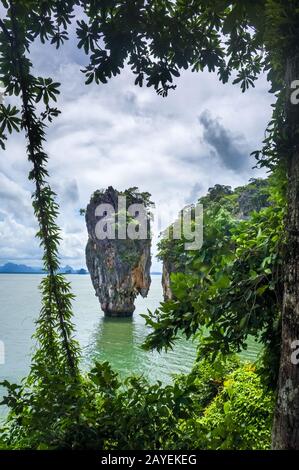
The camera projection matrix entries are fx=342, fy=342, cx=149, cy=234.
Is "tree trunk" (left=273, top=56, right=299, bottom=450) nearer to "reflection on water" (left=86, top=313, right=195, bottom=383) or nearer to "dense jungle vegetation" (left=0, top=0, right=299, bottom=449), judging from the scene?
"dense jungle vegetation" (left=0, top=0, right=299, bottom=449)

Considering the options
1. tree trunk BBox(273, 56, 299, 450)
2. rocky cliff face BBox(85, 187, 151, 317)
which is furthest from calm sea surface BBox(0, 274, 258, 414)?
tree trunk BBox(273, 56, 299, 450)

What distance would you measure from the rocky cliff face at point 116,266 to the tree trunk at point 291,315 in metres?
30.9

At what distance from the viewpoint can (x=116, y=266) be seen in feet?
110

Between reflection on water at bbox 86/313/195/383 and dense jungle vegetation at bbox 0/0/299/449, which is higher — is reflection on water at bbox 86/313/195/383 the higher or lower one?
the lower one

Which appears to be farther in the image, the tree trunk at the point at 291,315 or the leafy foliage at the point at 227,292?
the leafy foliage at the point at 227,292

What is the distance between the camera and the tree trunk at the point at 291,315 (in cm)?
216

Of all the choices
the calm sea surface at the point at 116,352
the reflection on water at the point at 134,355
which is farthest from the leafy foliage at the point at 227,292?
the reflection on water at the point at 134,355

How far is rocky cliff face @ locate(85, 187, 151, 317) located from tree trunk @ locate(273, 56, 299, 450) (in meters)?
30.9

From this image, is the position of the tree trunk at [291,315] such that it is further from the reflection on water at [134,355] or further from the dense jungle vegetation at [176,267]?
the reflection on water at [134,355]

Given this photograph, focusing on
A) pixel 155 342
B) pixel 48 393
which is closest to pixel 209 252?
pixel 155 342

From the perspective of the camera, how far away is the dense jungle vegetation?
7.50 feet

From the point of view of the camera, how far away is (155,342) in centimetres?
279

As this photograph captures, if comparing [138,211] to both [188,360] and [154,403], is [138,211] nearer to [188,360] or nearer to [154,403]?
[188,360]
